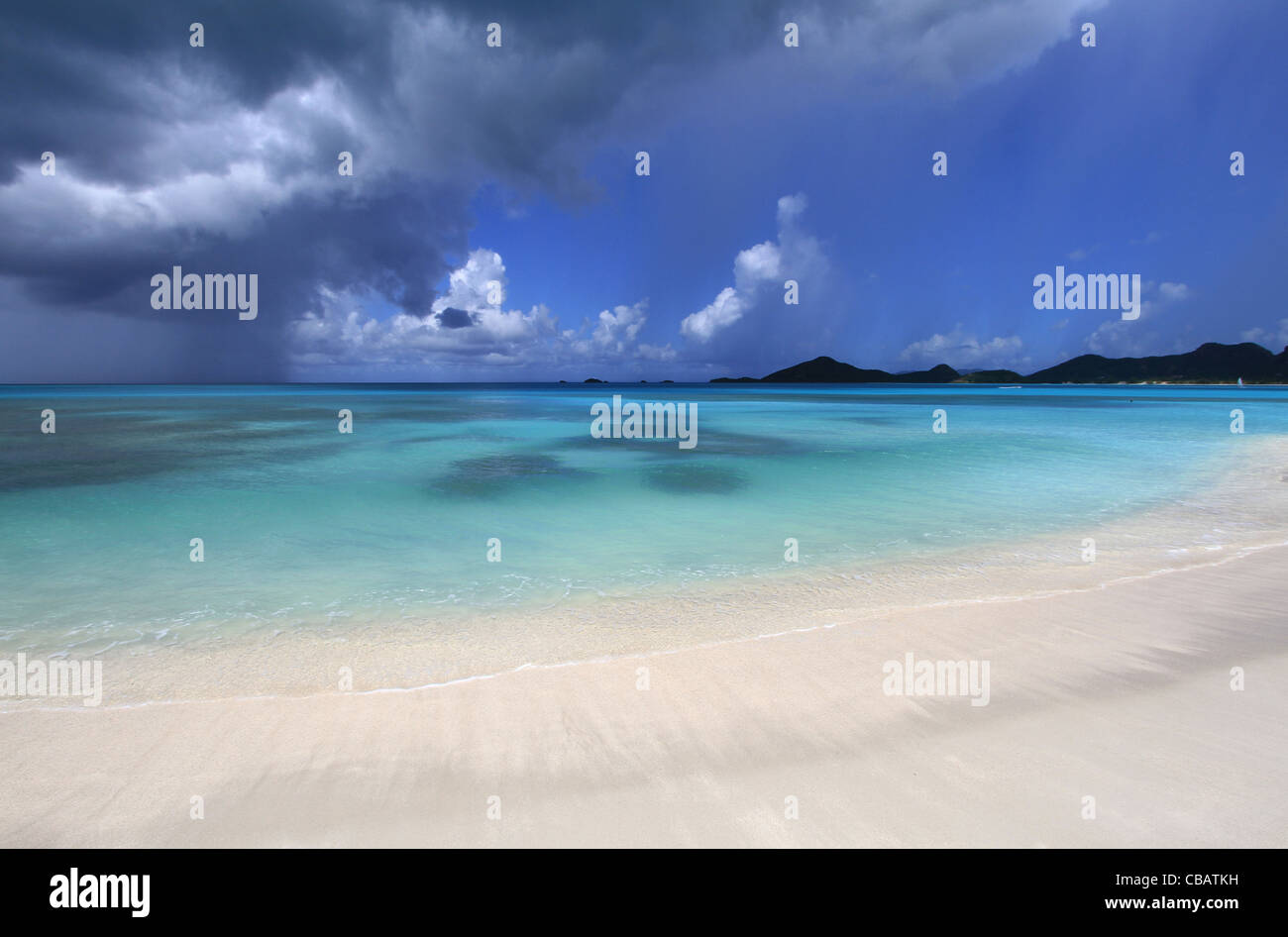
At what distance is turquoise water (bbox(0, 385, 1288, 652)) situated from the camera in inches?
272

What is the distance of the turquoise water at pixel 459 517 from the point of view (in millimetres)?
6898

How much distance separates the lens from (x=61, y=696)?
452 centimetres

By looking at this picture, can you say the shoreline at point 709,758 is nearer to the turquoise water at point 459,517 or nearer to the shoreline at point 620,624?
the shoreline at point 620,624

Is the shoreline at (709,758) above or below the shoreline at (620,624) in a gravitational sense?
below

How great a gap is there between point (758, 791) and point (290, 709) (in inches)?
137

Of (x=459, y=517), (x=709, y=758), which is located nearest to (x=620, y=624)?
(x=709, y=758)

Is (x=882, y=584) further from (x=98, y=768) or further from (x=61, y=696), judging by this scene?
(x=61, y=696)

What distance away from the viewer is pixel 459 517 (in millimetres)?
11320

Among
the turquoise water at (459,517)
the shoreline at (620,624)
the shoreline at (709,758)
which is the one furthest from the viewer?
the turquoise water at (459,517)

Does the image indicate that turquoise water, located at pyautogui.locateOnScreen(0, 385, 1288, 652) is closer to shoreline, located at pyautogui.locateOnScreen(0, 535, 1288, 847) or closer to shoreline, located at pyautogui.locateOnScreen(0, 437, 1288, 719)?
shoreline, located at pyautogui.locateOnScreen(0, 437, 1288, 719)

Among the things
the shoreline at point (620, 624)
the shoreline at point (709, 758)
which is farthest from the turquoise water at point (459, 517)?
the shoreline at point (709, 758)

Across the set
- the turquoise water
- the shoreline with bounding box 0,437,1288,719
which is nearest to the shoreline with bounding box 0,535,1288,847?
the shoreline with bounding box 0,437,1288,719

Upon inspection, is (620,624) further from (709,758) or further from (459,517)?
(459,517)
